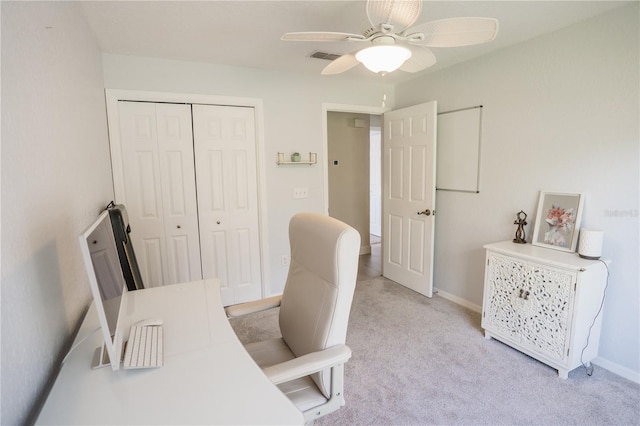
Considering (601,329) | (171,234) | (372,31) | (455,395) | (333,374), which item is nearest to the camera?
(333,374)

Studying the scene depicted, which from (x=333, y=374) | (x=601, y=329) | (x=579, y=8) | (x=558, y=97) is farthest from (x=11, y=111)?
(x=601, y=329)

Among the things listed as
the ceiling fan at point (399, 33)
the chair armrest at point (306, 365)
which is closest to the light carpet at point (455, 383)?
the chair armrest at point (306, 365)

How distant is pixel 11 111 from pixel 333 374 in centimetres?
130

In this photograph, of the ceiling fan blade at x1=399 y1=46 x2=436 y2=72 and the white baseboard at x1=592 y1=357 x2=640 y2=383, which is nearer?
the ceiling fan blade at x1=399 y1=46 x2=436 y2=72

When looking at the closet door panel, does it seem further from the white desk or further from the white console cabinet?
the white console cabinet

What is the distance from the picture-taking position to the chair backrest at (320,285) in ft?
4.10

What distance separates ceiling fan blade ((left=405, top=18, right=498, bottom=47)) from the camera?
1.38 meters

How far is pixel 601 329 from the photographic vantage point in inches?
87.6

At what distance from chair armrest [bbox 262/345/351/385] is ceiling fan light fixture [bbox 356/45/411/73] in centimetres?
136

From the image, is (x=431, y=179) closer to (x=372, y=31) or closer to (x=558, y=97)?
(x=558, y=97)

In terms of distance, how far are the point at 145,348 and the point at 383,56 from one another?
161 centimetres

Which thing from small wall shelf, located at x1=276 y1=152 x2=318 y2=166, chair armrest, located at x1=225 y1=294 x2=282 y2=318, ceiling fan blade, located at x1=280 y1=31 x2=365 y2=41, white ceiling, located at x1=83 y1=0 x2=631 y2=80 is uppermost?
white ceiling, located at x1=83 y1=0 x2=631 y2=80

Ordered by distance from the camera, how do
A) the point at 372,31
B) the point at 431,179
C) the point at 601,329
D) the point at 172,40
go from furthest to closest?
the point at 431,179 < the point at 172,40 < the point at 601,329 < the point at 372,31

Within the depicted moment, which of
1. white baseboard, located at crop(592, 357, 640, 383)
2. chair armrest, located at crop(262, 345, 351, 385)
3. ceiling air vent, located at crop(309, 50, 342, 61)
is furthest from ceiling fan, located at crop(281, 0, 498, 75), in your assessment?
white baseboard, located at crop(592, 357, 640, 383)
